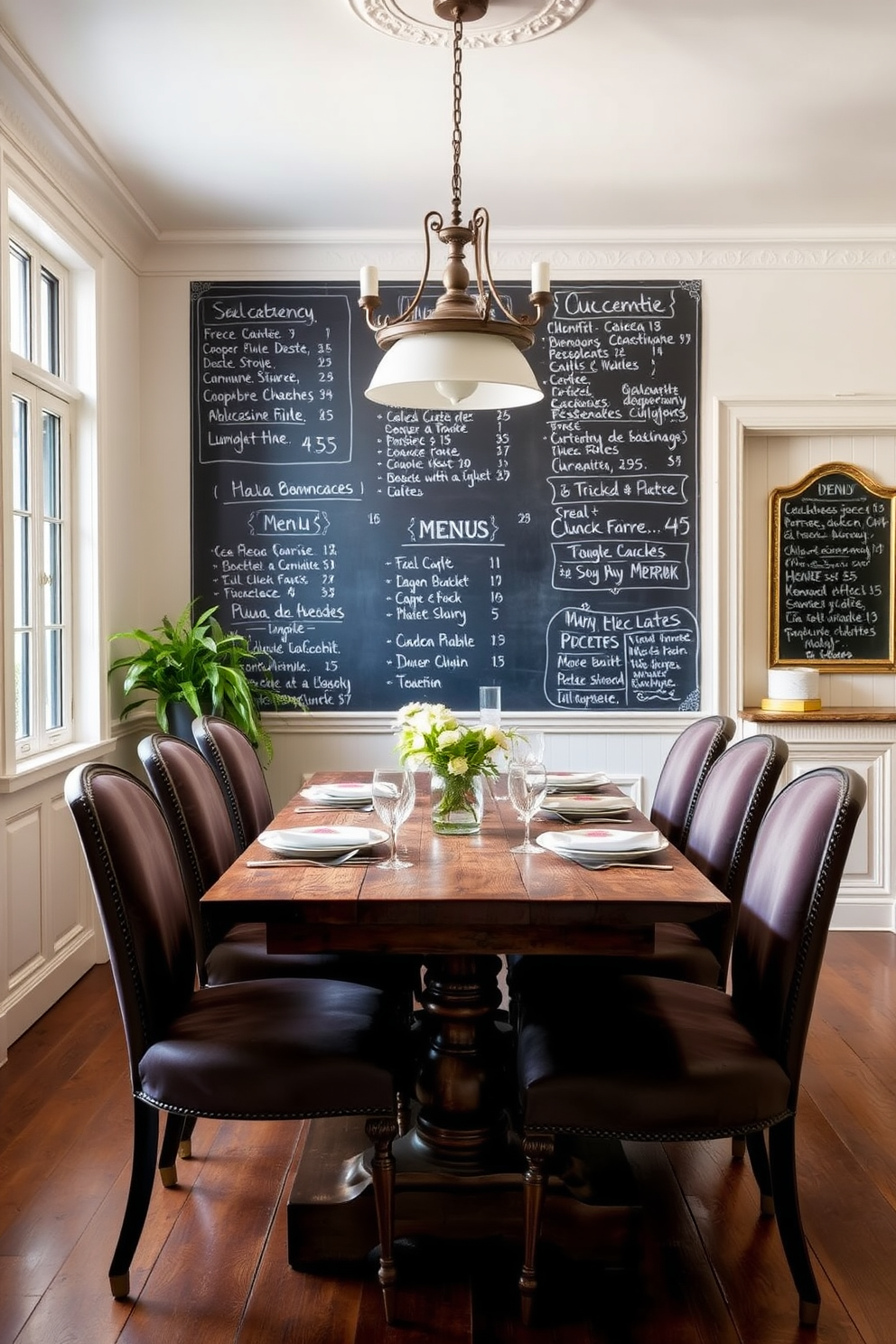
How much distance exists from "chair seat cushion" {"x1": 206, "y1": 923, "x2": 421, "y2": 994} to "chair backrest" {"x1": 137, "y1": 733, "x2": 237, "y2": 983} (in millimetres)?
64

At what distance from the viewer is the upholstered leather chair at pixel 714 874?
2373mm

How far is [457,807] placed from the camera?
239 cm

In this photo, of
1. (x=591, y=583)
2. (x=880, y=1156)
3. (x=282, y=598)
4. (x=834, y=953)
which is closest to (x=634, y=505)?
(x=591, y=583)

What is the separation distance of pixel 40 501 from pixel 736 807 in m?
2.42

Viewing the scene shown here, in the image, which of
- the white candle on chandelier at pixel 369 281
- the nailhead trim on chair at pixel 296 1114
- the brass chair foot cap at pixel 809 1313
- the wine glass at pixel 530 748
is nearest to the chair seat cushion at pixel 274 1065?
the nailhead trim on chair at pixel 296 1114

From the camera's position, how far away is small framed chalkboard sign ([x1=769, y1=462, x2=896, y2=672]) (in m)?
4.44

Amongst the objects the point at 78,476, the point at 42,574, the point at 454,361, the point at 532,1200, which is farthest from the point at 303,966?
the point at 78,476

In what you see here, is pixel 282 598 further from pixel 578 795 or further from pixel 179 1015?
pixel 179 1015

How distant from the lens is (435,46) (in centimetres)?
286

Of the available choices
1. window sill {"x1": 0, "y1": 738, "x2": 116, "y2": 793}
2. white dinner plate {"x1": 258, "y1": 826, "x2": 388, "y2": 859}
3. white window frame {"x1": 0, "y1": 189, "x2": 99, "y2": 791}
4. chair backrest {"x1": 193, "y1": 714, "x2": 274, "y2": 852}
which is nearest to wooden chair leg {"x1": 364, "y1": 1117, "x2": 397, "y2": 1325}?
white dinner plate {"x1": 258, "y1": 826, "x2": 388, "y2": 859}

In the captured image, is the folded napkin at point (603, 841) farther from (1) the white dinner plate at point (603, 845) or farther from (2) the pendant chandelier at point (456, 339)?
(2) the pendant chandelier at point (456, 339)

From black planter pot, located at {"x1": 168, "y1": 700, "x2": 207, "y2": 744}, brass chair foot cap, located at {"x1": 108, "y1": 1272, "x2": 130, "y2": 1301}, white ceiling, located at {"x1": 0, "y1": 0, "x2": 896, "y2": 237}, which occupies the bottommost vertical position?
brass chair foot cap, located at {"x1": 108, "y1": 1272, "x2": 130, "y2": 1301}

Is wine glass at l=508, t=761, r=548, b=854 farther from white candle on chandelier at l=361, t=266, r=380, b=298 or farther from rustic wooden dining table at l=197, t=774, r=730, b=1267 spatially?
white candle on chandelier at l=361, t=266, r=380, b=298

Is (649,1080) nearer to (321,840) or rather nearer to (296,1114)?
(296,1114)
